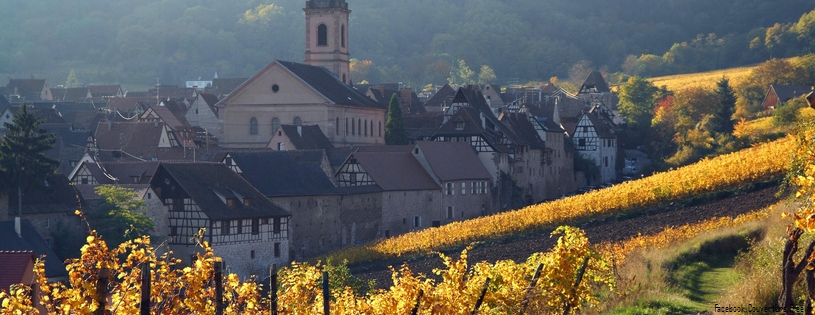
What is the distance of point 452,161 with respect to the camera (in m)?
67.6

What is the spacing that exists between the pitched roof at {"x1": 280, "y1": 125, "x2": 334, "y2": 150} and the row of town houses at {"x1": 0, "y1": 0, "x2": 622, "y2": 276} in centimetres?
12

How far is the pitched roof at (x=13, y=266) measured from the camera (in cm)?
3041

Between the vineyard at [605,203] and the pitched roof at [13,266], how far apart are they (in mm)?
20207

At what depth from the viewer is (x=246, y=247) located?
166 feet

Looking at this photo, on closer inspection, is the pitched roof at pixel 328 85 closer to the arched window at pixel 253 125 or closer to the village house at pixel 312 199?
the arched window at pixel 253 125

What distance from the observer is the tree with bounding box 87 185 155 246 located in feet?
159

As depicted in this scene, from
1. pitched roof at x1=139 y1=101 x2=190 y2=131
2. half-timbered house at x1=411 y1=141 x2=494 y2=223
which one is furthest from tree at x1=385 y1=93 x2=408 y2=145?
pitched roof at x1=139 y1=101 x2=190 y2=131

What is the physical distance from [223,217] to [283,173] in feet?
25.3

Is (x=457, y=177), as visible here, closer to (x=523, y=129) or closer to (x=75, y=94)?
(x=523, y=129)

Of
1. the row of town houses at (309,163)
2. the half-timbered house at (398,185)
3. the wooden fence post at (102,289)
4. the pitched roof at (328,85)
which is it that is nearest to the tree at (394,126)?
the row of town houses at (309,163)

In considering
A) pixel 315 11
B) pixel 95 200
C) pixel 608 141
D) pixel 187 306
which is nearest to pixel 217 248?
pixel 95 200

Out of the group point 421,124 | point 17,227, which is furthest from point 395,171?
point 17,227

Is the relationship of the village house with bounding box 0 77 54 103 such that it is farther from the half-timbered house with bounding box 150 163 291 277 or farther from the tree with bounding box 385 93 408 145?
the half-timbered house with bounding box 150 163 291 277

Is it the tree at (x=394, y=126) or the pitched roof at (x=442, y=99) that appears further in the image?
the pitched roof at (x=442, y=99)
